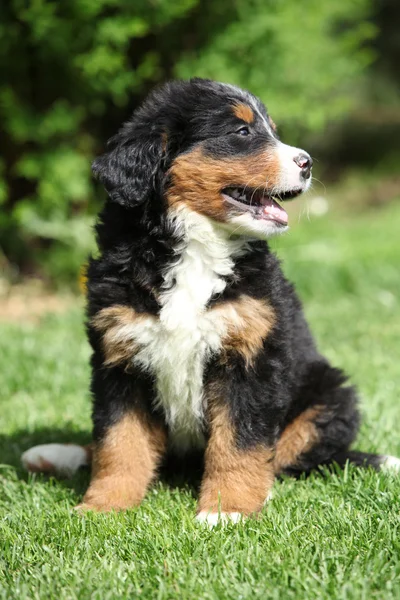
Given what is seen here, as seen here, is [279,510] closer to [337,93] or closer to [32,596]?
[32,596]

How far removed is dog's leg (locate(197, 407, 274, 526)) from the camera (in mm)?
3217

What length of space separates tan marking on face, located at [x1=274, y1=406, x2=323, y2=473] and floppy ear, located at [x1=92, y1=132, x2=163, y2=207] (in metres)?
1.27

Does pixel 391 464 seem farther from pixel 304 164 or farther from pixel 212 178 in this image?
pixel 212 178

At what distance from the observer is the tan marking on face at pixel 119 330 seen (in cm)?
323

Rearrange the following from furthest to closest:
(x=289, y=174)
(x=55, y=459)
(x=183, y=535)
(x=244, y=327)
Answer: (x=55, y=459) < (x=289, y=174) < (x=244, y=327) < (x=183, y=535)

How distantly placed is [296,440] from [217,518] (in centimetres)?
74

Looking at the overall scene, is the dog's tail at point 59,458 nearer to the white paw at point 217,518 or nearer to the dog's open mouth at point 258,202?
the white paw at point 217,518

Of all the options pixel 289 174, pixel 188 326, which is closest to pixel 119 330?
pixel 188 326

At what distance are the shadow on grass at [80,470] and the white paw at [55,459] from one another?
36 mm

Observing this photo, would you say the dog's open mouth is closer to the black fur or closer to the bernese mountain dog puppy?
the bernese mountain dog puppy

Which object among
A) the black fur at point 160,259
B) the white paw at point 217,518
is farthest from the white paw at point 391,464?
the white paw at point 217,518

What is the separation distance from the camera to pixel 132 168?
3252mm

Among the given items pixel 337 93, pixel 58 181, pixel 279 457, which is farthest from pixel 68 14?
pixel 337 93

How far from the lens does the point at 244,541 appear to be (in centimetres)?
281
